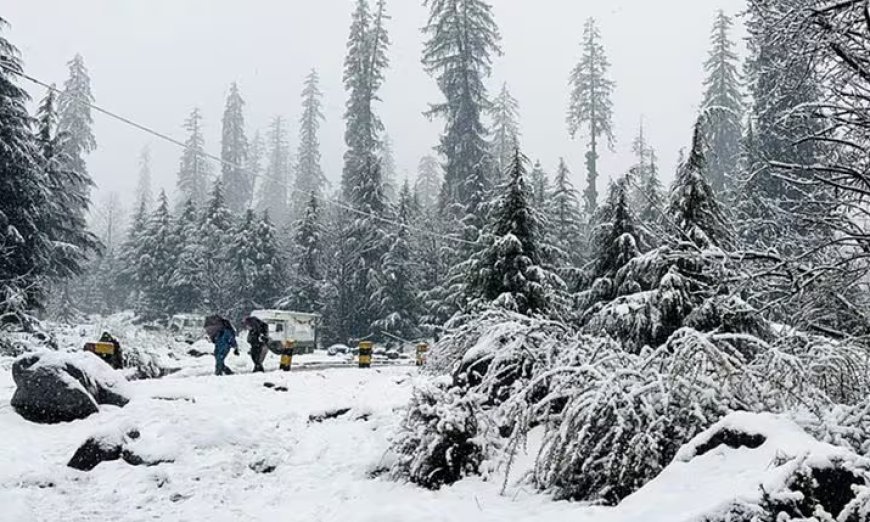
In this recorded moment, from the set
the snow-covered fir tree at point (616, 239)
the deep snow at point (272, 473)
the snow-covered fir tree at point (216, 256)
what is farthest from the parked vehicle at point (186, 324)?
the deep snow at point (272, 473)

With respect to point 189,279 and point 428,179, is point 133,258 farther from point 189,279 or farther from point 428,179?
point 428,179

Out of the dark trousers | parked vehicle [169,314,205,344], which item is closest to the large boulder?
the dark trousers

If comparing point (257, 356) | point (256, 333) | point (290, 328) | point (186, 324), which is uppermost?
point (186, 324)

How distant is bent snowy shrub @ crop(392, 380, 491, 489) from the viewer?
6.62 m

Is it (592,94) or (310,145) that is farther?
(310,145)

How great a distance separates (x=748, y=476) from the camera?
13.8 ft

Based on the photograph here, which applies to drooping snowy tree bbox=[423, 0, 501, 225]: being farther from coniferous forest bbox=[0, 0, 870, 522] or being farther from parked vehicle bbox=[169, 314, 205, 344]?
parked vehicle bbox=[169, 314, 205, 344]

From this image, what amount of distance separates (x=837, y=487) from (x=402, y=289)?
31073 millimetres

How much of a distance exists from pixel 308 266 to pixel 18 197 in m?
18.1

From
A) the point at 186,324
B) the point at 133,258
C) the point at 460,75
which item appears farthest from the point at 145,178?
the point at 460,75

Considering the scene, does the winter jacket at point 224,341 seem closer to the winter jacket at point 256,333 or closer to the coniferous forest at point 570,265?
the winter jacket at point 256,333

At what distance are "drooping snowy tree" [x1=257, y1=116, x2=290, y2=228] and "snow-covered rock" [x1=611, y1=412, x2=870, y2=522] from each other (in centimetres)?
7024

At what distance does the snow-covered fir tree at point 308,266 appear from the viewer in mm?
36812

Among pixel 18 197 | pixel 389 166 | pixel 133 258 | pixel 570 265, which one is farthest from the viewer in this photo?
pixel 389 166
